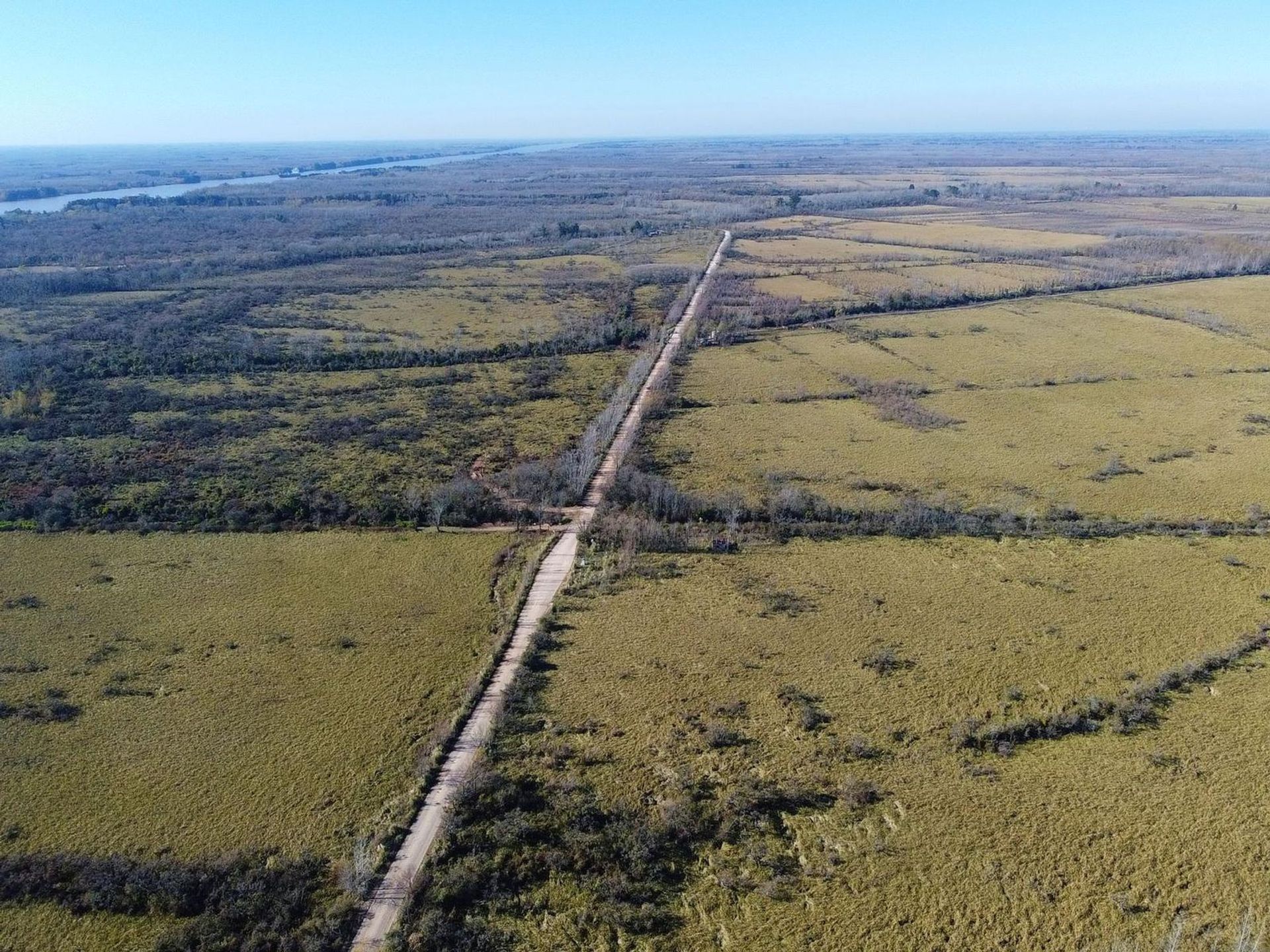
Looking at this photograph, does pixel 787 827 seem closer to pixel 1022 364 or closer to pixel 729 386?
pixel 729 386

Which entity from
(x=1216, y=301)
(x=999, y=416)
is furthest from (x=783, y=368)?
(x=1216, y=301)

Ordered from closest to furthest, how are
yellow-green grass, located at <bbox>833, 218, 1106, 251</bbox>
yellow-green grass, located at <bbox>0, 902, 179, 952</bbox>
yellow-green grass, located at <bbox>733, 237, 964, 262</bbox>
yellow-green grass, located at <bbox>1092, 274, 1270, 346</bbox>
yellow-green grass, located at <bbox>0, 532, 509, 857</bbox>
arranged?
yellow-green grass, located at <bbox>0, 902, 179, 952</bbox> < yellow-green grass, located at <bbox>0, 532, 509, 857</bbox> < yellow-green grass, located at <bbox>1092, 274, 1270, 346</bbox> < yellow-green grass, located at <bbox>733, 237, 964, 262</bbox> < yellow-green grass, located at <bbox>833, 218, 1106, 251</bbox>

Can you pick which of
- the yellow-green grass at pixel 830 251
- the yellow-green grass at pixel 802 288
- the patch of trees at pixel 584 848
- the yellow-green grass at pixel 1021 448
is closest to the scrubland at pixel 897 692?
the patch of trees at pixel 584 848

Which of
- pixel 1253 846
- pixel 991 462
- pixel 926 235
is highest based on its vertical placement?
pixel 926 235

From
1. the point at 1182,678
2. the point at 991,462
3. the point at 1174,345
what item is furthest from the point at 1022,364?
the point at 1182,678

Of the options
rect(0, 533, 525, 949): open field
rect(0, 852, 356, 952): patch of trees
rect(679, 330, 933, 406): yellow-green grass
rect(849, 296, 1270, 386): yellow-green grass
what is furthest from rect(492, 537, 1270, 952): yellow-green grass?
rect(849, 296, 1270, 386): yellow-green grass

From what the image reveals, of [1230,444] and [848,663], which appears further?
[1230,444]

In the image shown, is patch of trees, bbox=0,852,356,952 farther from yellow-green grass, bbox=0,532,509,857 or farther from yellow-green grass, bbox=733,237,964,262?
yellow-green grass, bbox=733,237,964,262

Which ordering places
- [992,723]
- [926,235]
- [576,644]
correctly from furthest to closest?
[926,235] < [576,644] < [992,723]
